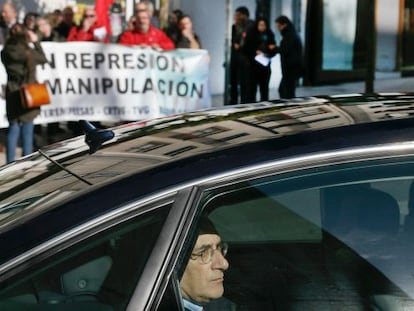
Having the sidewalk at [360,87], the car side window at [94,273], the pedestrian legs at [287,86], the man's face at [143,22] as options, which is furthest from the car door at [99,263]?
the sidewalk at [360,87]

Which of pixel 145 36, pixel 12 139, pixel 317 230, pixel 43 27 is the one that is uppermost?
pixel 43 27

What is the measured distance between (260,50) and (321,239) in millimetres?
11771

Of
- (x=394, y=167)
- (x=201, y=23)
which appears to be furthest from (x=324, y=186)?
(x=201, y=23)

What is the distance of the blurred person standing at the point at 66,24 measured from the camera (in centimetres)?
1206

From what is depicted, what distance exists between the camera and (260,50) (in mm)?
14078

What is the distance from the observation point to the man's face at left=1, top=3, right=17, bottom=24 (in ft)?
36.1

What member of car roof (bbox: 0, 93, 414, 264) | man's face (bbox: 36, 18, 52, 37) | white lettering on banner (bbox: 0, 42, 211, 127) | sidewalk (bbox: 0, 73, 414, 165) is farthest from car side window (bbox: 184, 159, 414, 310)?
sidewalk (bbox: 0, 73, 414, 165)

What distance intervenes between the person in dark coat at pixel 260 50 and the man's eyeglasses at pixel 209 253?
11.7 metres

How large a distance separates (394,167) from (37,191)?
1014mm

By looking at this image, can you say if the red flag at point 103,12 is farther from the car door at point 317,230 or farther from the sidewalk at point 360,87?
the car door at point 317,230

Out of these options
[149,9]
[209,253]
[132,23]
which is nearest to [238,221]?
[209,253]

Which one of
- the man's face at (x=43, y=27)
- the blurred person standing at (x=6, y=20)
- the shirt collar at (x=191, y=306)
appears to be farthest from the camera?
the man's face at (x=43, y=27)

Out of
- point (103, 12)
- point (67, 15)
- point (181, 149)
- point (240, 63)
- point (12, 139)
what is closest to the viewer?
point (181, 149)

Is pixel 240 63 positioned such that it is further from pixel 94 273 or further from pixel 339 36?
pixel 94 273
